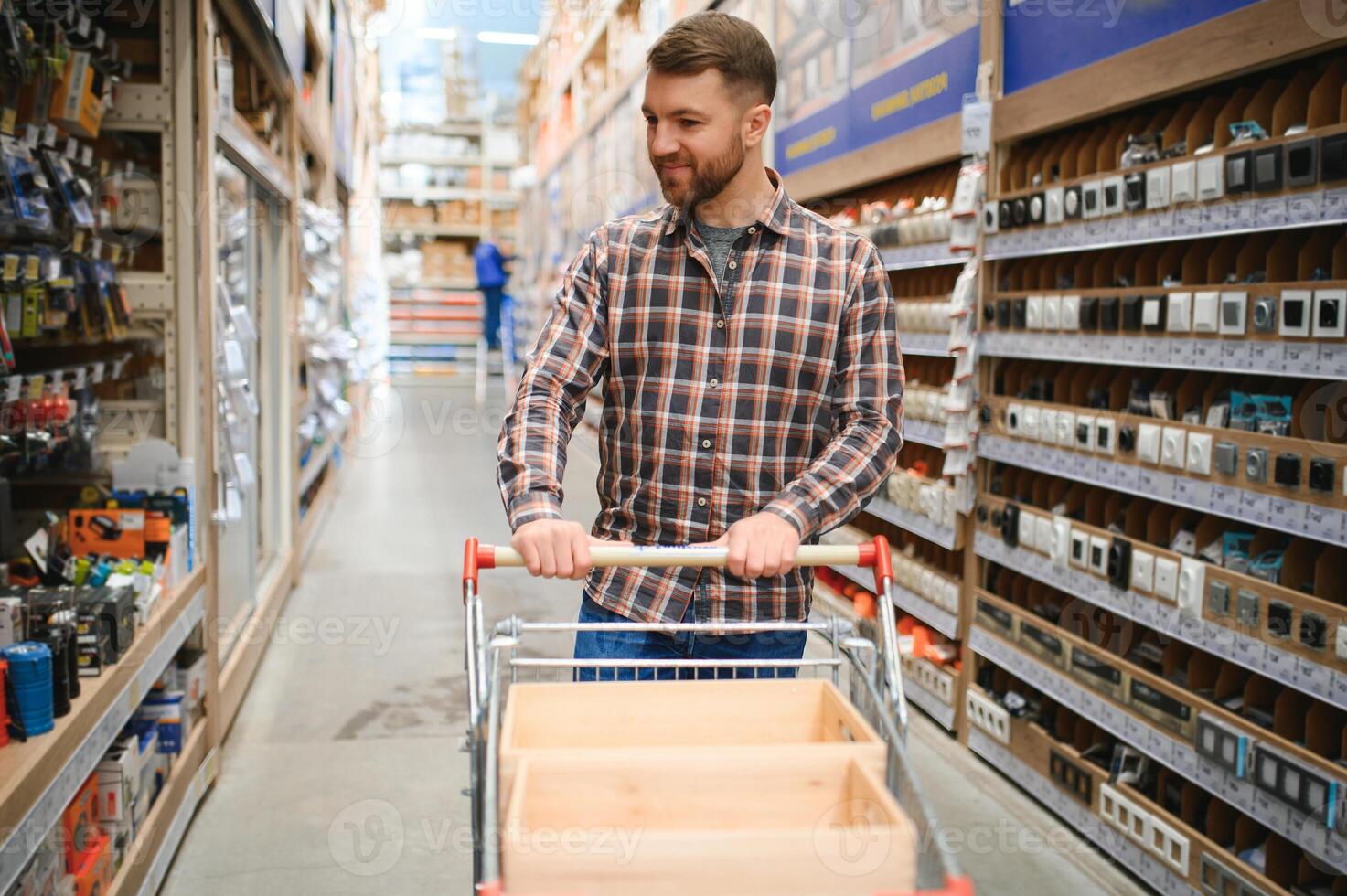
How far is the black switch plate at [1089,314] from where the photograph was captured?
3.05 m

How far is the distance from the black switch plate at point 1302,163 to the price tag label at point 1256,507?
2.05ft

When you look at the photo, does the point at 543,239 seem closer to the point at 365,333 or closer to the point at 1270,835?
the point at 365,333

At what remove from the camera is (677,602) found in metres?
1.83

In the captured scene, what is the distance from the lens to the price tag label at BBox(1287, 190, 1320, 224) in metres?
2.28

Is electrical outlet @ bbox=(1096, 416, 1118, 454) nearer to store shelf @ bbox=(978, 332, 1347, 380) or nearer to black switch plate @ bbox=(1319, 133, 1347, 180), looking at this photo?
Answer: store shelf @ bbox=(978, 332, 1347, 380)

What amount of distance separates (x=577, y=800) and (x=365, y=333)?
435 inches

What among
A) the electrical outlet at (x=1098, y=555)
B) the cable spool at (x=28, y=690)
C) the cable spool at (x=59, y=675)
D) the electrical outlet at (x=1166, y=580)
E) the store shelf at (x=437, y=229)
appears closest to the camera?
the cable spool at (x=28, y=690)

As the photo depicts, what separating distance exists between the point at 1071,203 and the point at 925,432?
1.24 meters

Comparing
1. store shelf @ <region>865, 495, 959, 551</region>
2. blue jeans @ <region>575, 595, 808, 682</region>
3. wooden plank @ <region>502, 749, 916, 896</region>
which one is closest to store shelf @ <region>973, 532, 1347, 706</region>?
store shelf @ <region>865, 495, 959, 551</region>

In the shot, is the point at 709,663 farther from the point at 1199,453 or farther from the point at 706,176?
the point at 1199,453

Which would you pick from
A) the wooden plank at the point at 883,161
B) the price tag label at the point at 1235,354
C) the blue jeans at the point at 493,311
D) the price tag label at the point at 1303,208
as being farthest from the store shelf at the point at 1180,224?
the blue jeans at the point at 493,311

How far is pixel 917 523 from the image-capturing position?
164 inches

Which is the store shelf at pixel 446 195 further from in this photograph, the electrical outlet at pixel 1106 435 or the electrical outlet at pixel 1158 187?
the electrical outlet at pixel 1158 187

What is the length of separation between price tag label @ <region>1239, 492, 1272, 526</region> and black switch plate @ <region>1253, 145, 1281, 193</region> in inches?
24.4
